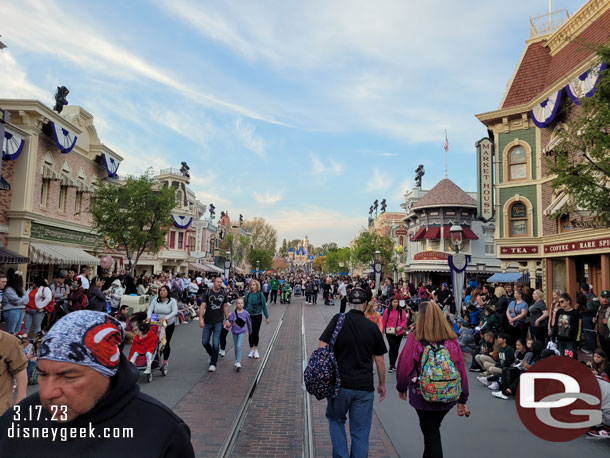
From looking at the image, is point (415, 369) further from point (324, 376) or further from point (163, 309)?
point (163, 309)

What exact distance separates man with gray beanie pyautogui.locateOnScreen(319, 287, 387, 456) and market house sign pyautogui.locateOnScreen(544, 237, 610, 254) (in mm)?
14388

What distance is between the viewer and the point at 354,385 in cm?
394

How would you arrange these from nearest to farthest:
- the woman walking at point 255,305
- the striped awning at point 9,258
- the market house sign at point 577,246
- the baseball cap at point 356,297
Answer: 1. the baseball cap at point 356,297
2. the woman walking at point 255,305
3. the market house sign at point 577,246
4. the striped awning at point 9,258

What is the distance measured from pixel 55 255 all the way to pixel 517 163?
22723 millimetres

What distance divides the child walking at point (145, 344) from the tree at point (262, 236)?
73.4m

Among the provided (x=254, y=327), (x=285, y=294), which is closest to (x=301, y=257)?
(x=285, y=294)

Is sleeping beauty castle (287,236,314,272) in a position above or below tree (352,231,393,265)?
above

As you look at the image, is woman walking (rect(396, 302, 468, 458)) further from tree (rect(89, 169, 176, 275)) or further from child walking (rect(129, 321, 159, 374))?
tree (rect(89, 169, 176, 275))

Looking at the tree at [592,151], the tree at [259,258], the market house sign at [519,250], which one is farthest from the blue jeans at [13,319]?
the tree at [259,258]

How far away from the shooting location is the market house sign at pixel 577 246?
48.8ft

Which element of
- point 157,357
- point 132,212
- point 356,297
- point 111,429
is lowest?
point 157,357

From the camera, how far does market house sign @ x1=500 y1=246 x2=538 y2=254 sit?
19359 millimetres

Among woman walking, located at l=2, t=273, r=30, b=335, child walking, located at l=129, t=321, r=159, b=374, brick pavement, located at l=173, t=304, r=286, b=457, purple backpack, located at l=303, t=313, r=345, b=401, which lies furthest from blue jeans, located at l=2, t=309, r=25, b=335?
purple backpack, located at l=303, t=313, r=345, b=401

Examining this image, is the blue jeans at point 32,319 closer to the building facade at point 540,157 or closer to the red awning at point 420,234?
the building facade at point 540,157
